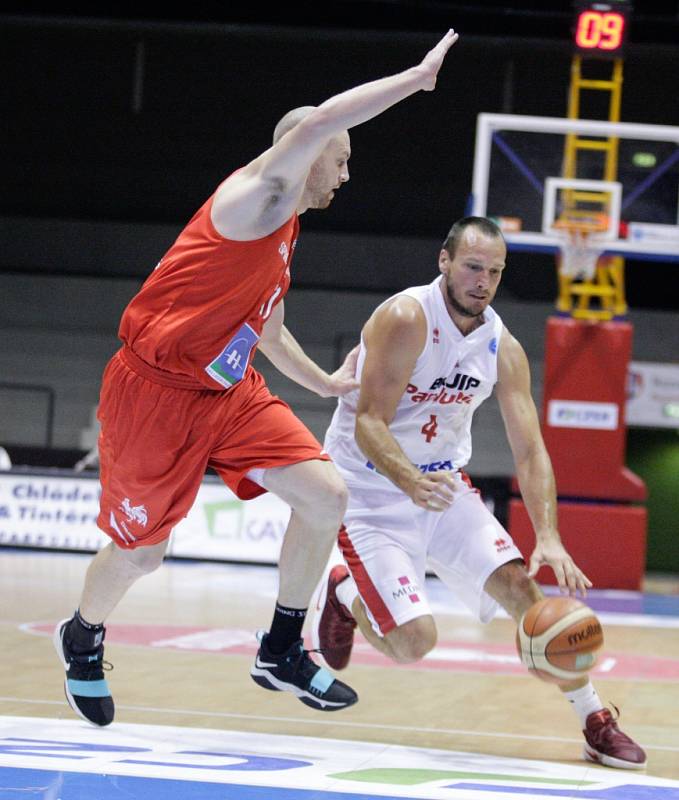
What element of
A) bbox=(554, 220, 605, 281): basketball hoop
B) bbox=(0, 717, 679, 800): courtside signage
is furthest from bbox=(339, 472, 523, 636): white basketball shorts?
bbox=(554, 220, 605, 281): basketball hoop

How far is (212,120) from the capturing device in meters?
19.1

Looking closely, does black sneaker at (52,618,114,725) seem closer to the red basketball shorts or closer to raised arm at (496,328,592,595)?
the red basketball shorts

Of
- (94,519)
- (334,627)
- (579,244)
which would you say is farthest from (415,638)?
(94,519)

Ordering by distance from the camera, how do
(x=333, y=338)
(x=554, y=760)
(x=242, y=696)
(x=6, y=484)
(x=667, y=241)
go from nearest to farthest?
(x=554, y=760) < (x=242, y=696) < (x=667, y=241) < (x=6, y=484) < (x=333, y=338)

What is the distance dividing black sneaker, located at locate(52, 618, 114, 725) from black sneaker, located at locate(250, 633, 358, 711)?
0.55 meters

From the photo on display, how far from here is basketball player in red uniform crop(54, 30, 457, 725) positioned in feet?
13.7

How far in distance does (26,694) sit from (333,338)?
13439 millimetres

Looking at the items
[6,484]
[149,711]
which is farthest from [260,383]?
[6,484]

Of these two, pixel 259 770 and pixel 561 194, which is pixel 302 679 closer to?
pixel 259 770

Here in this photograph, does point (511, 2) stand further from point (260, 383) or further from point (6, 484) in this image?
point (260, 383)

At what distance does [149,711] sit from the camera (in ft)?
16.7

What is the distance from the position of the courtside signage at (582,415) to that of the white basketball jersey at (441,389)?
722 centimetres

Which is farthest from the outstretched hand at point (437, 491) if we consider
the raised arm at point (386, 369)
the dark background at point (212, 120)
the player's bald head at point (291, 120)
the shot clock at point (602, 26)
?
the dark background at point (212, 120)

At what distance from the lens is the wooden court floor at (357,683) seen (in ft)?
16.1
